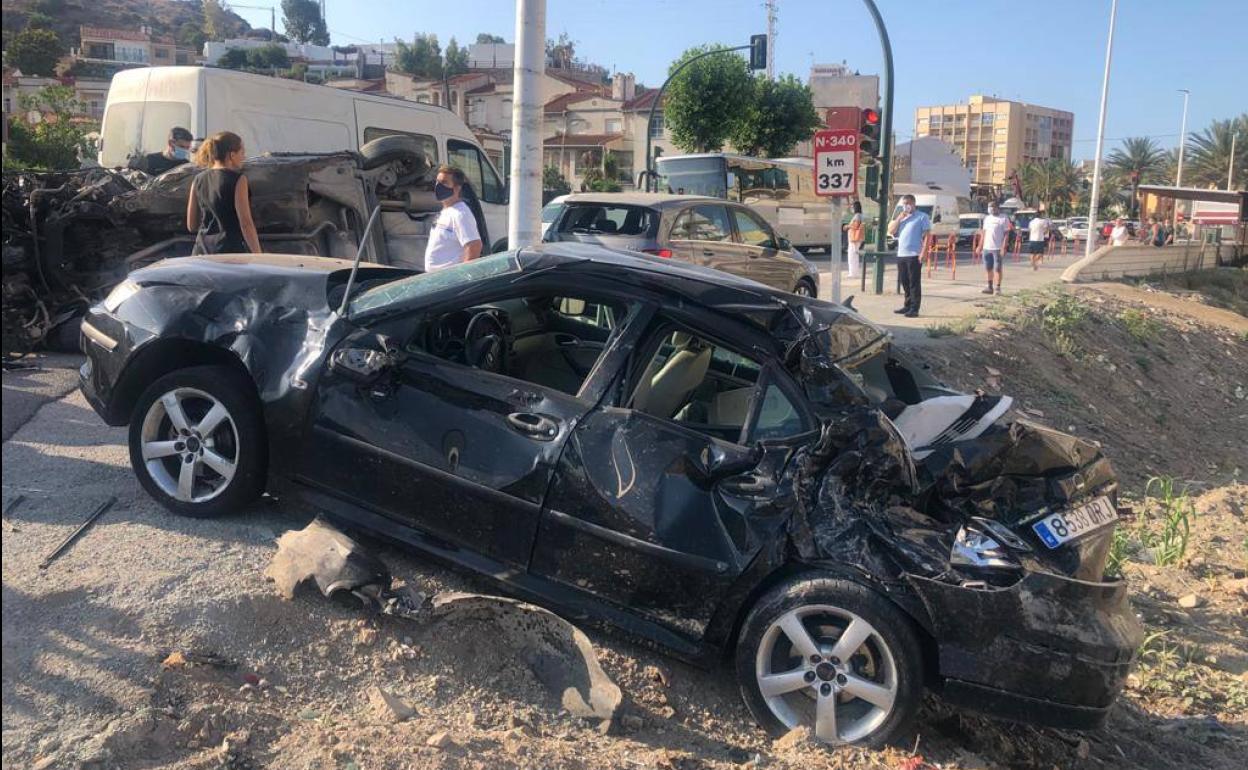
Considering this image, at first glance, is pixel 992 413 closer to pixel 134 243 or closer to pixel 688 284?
pixel 688 284

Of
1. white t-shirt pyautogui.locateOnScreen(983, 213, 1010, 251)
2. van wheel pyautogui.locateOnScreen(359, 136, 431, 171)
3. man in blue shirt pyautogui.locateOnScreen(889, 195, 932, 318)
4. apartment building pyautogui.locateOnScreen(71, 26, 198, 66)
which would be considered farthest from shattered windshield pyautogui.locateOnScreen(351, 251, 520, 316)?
apartment building pyautogui.locateOnScreen(71, 26, 198, 66)

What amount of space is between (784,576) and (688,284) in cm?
121

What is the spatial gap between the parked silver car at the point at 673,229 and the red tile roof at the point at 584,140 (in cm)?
5411

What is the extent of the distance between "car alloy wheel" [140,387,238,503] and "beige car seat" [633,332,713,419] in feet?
5.99

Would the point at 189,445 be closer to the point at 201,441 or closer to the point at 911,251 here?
the point at 201,441

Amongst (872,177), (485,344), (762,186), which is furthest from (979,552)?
(762,186)

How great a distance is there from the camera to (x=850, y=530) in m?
3.50

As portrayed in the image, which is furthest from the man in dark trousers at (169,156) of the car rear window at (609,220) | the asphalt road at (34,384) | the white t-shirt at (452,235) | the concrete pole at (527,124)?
the car rear window at (609,220)

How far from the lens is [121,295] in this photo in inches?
186

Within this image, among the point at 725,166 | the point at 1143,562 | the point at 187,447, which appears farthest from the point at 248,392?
the point at 725,166

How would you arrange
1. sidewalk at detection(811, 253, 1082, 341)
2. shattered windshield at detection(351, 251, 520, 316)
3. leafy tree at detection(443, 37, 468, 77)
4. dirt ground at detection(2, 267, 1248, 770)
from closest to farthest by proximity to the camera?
dirt ground at detection(2, 267, 1248, 770) → shattered windshield at detection(351, 251, 520, 316) → sidewalk at detection(811, 253, 1082, 341) → leafy tree at detection(443, 37, 468, 77)

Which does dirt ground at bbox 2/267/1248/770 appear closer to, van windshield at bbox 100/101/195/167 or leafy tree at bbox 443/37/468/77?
van windshield at bbox 100/101/195/167

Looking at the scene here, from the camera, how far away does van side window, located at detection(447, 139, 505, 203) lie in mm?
12586

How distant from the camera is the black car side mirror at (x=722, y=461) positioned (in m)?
3.61
